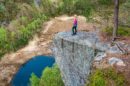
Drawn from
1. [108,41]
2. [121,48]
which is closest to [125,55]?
[121,48]

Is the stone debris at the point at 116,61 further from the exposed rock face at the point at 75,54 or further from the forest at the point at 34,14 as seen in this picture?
the forest at the point at 34,14

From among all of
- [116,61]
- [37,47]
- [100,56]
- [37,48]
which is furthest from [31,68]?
[116,61]

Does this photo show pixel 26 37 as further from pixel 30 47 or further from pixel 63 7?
pixel 63 7

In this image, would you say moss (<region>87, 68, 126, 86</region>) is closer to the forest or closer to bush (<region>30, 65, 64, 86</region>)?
bush (<region>30, 65, 64, 86</region>)

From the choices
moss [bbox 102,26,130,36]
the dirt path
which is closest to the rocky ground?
the dirt path

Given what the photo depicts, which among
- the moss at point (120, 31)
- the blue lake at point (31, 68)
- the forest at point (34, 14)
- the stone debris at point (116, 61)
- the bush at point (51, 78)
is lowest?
the blue lake at point (31, 68)

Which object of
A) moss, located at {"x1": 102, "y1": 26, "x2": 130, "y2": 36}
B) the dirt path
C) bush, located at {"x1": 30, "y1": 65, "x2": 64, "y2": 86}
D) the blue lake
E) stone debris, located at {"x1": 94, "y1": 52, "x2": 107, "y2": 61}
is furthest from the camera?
the dirt path

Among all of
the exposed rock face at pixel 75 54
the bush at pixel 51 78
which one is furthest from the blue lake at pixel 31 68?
the exposed rock face at pixel 75 54
